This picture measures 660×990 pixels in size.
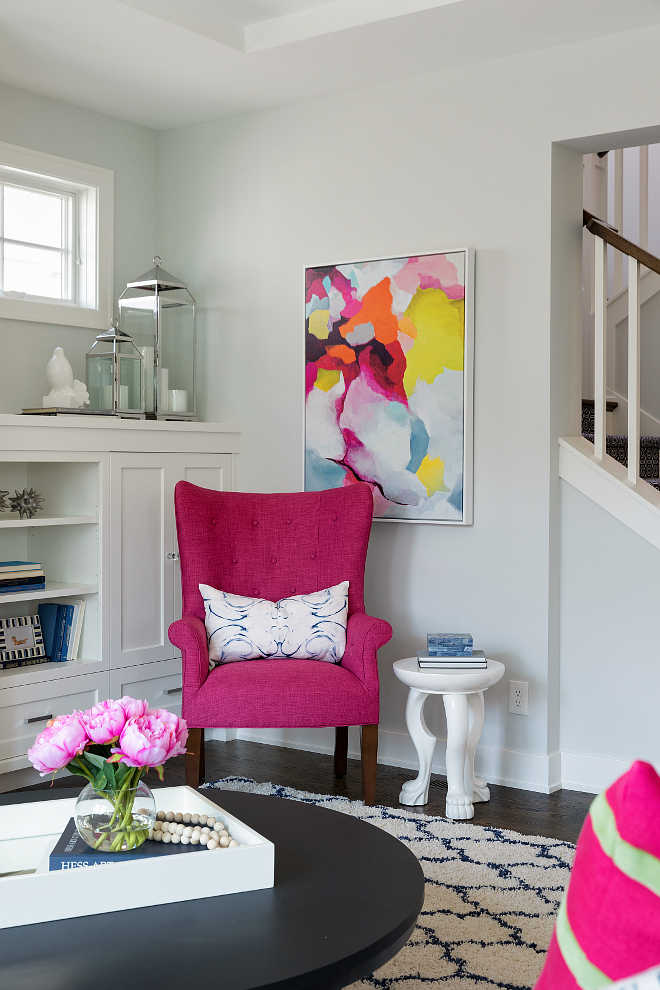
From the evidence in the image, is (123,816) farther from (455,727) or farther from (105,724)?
(455,727)

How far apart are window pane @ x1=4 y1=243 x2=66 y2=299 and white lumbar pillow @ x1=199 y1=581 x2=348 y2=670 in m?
1.58

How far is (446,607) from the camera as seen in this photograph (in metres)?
3.63

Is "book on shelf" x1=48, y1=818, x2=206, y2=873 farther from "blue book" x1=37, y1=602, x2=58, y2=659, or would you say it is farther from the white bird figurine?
the white bird figurine

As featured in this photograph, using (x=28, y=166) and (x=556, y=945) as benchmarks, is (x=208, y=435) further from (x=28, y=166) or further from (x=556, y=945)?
(x=556, y=945)

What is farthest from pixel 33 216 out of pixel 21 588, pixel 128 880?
pixel 128 880

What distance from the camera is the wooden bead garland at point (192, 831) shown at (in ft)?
5.49

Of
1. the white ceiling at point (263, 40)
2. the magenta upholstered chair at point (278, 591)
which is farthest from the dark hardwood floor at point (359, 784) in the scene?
the white ceiling at point (263, 40)

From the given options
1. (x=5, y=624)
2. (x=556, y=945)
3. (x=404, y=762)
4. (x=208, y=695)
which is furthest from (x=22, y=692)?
(x=556, y=945)

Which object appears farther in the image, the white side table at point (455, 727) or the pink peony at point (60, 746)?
the white side table at point (455, 727)

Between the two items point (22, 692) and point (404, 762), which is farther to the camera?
point (404, 762)

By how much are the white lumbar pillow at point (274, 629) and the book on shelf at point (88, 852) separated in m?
1.60

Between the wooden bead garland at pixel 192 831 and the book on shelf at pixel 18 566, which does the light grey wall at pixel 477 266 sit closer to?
the book on shelf at pixel 18 566

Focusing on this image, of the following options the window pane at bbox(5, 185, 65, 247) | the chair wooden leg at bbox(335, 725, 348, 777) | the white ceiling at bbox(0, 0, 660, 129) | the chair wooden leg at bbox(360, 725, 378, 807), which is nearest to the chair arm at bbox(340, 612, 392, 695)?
the chair wooden leg at bbox(360, 725, 378, 807)

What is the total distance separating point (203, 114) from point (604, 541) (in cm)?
251
